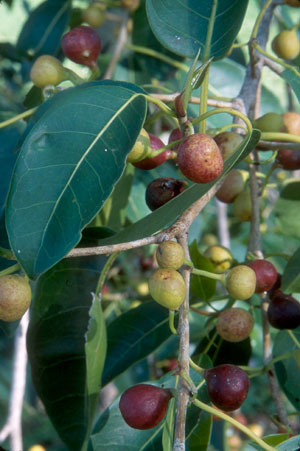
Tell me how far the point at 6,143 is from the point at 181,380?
0.63 metres

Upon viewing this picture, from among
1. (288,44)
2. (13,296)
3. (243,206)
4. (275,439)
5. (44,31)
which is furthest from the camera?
(44,31)

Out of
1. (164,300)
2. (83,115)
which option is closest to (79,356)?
(164,300)

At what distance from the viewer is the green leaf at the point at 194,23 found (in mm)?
971

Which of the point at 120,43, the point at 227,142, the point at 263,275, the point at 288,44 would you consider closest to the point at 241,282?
the point at 263,275

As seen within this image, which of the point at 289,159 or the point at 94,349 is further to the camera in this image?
the point at 289,159

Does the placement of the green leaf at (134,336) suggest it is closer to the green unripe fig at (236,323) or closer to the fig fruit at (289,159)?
the green unripe fig at (236,323)

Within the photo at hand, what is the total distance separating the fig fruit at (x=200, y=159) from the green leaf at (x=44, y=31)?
1.08 meters

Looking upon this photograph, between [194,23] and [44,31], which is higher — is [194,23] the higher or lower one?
the higher one

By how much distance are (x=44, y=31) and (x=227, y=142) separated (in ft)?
3.26

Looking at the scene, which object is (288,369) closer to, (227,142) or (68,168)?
(227,142)

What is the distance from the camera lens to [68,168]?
2.53 feet

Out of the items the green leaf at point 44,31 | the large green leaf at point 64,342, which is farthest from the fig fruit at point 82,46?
the green leaf at point 44,31

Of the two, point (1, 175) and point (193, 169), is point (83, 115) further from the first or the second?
point (1, 175)

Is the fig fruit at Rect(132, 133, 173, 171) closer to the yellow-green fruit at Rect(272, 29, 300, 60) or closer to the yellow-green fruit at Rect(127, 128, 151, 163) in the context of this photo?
the yellow-green fruit at Rect(127, 128, 151, 163)
